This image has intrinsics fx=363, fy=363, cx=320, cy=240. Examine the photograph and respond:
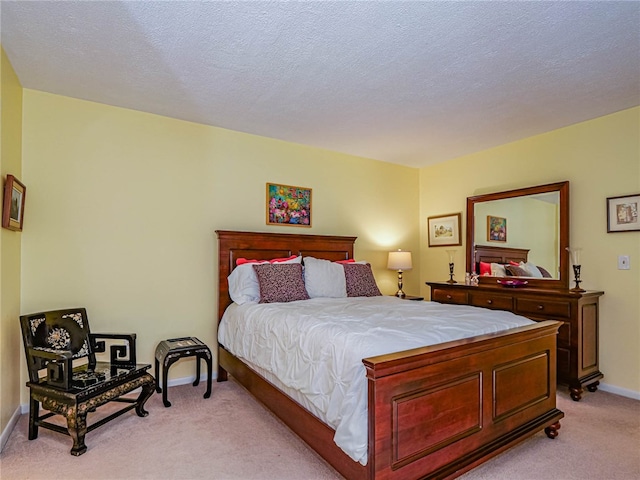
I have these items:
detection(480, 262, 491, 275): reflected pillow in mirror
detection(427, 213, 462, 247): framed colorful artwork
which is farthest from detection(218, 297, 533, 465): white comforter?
detection(427, 213, 462, 247): framed colorful artwork

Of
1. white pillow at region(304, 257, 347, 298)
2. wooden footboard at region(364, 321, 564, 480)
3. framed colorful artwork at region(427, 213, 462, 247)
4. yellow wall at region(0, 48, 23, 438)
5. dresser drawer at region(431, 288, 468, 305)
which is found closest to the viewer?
wooden footboard at region(364, 321, 564, 480)

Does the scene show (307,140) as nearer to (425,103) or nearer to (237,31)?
(425,103)

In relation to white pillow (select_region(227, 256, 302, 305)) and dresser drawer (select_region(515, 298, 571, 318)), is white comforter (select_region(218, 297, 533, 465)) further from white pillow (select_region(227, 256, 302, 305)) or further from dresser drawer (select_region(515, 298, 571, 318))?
dresser drawer (select_region(515, 298, 571, 318))

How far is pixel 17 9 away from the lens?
189 centimetres

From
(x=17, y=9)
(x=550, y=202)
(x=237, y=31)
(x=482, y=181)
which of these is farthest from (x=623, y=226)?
(x=17, y=9)

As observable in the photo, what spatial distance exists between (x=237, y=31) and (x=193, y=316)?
247 cm

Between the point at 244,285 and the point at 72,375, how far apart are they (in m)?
1.40

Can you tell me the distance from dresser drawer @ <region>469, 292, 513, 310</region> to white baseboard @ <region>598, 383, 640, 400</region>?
98 cm

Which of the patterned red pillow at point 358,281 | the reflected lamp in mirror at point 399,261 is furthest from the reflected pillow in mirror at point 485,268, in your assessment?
the patterned red pillow at point 358,281

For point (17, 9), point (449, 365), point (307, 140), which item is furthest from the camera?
point (307, 140)

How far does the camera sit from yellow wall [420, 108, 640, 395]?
311 cm

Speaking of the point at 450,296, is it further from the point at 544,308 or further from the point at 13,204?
the point at 13,204

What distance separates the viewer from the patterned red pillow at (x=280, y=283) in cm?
312

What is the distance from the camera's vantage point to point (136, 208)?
321 cm
